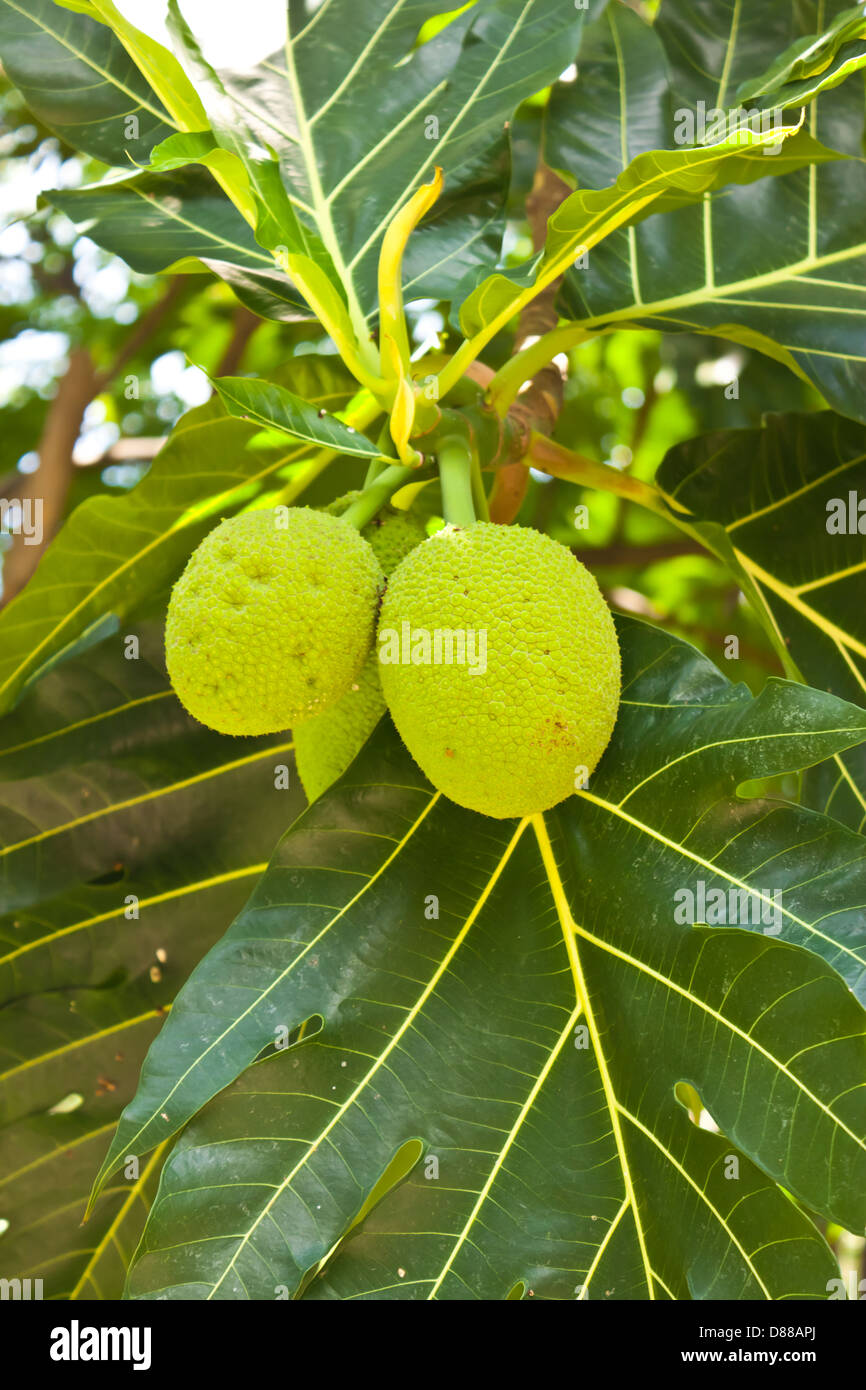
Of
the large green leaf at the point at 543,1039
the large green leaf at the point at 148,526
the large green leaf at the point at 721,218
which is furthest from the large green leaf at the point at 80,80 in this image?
the large green leaf at the point at 543,1039

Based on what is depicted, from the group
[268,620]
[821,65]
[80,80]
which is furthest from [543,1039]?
[80,80]

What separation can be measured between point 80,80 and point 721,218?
624 millimetres

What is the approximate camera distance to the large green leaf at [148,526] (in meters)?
1.07

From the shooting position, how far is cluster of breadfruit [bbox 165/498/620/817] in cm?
76

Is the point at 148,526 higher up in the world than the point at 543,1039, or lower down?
higher up

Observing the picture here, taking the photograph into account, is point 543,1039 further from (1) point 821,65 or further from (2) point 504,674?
(1) point 821,65

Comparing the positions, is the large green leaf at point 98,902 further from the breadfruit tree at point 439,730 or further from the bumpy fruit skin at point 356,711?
the bumpy fruit skin at point 356,711

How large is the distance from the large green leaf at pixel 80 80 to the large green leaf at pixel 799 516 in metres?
0.59

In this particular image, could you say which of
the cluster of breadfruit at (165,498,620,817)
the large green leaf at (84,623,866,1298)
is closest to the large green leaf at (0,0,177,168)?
the cluster of breadfruit at (165,498,620,817)

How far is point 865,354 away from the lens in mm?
1071

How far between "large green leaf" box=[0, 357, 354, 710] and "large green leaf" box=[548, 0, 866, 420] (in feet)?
1.04

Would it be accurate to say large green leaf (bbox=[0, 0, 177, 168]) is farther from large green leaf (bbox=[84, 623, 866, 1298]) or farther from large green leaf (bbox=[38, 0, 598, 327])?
large green leaf (bbox=[84, 623, 866, 1298])

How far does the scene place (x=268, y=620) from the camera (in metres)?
0.77
